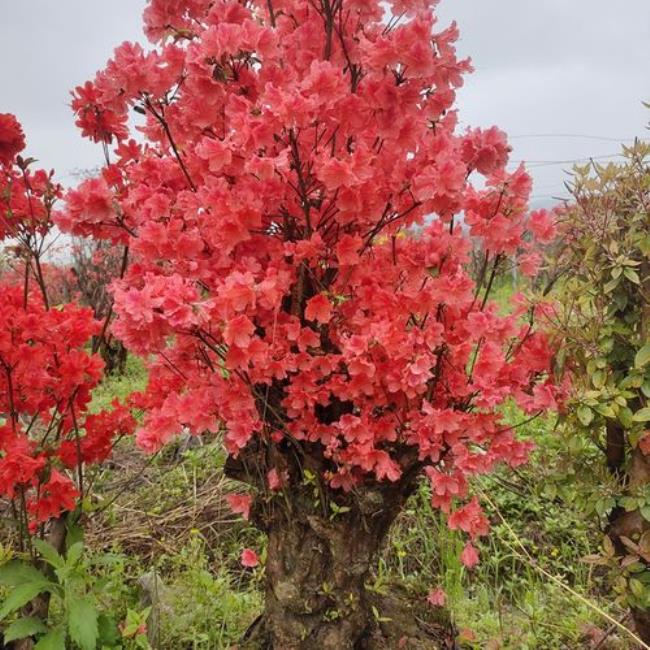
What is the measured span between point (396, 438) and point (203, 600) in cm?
127

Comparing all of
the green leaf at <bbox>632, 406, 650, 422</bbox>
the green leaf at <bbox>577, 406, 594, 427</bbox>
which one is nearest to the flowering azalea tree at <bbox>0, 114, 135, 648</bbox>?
the green leaf at <bbox>577, 406, 594, 427</bbox>

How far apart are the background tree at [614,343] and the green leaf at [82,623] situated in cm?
135

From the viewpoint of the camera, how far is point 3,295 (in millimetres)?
2092

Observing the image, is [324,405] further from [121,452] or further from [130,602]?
[121,452]

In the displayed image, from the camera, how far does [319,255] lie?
162 cm

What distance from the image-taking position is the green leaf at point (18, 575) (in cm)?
189

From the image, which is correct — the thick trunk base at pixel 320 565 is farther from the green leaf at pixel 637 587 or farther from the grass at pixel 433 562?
the green leaf at pixel 637 587

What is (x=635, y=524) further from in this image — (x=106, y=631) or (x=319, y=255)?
(x=106, y=631)

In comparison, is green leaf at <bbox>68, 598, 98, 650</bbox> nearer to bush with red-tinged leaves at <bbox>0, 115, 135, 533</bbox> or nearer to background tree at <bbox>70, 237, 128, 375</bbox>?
bush with red-tinged leaves at <bbox>0, 115, 135, 533</bbox>

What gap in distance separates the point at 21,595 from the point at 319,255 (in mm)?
1231

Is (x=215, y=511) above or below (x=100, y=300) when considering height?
below

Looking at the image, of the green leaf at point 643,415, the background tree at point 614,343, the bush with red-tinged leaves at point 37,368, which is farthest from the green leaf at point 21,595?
the green leaf at point 643,415

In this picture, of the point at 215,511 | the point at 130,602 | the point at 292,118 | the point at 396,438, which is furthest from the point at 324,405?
the point at 215,511

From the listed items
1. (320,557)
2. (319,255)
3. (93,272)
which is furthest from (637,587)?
(93,272)
